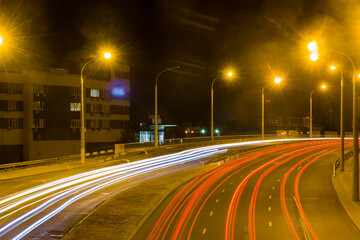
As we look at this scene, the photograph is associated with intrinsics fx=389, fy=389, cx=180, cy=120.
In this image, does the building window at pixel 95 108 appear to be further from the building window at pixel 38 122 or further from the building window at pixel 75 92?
the building window at pixel 38 122

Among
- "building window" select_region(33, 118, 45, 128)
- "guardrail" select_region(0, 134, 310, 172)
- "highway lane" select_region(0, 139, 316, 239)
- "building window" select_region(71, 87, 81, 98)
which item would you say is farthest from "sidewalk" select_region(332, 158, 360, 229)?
"building window" select_region(33, 118, 45, 128)

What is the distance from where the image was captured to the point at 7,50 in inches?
2244

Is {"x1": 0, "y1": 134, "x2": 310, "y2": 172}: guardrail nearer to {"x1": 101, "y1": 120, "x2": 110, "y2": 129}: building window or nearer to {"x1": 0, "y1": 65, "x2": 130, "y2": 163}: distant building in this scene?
{"x1": 0, "y1": 65, "x2": 130, "y2": 163}: distant building

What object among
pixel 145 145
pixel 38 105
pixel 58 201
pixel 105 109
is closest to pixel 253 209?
pixel 58 201

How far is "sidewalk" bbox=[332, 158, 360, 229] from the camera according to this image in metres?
15.3

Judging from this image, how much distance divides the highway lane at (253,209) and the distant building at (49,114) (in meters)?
34.2

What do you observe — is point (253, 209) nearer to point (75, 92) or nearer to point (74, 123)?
point (74, 123)

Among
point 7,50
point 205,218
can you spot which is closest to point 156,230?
point 205,218

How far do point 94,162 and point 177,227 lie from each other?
19141mm

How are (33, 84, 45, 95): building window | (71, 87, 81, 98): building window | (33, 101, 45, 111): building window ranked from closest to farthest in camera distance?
(33, 84, 45, 95): building window < (33, 101, 45, 111): building window < (71, 87, 81, 98): building window

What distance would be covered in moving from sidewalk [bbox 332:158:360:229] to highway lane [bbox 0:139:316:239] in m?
10.4

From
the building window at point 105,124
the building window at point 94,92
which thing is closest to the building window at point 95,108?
the building window at point 94,92

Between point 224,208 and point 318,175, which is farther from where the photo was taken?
point 318,175

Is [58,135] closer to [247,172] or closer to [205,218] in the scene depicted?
[247,172]
